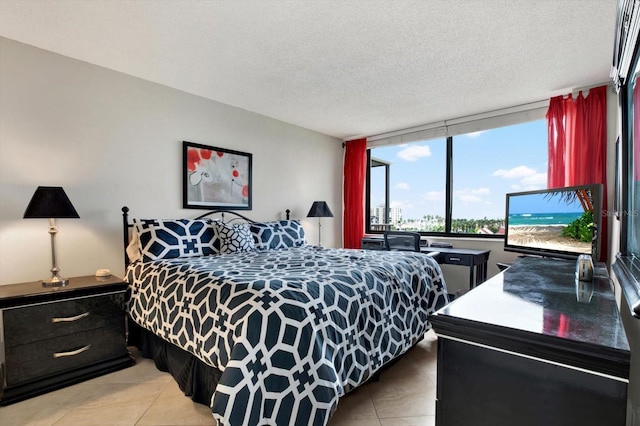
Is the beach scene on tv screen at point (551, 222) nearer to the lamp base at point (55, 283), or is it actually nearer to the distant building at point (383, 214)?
the distant building at point (383, 214)

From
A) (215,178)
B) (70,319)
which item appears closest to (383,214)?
(215,178)

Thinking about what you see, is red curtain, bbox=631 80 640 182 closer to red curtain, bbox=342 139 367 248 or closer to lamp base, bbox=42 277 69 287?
lamp base, bbox=42 277 69 287

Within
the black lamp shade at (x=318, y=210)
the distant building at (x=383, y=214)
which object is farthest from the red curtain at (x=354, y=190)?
the black lamp shade at (x=318, y=210)

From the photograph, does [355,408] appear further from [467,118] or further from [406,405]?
[467,118]

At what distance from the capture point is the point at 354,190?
197 inches

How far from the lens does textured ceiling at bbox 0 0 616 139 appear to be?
1.94 metres

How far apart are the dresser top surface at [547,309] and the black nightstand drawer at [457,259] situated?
2.09 metres

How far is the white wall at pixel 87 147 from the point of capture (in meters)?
2.31

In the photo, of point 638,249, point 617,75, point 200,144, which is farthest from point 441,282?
point 200,144

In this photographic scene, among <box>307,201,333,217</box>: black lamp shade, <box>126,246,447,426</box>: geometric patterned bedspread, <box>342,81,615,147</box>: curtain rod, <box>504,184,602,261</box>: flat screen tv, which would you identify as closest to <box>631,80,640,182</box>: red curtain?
<box>504,184,602,261</box>: flat screen tv

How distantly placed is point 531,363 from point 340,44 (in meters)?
2.27

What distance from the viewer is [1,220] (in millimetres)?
2256

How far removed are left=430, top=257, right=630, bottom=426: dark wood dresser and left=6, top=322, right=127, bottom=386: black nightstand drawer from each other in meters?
2.35

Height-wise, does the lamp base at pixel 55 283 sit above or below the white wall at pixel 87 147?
below
